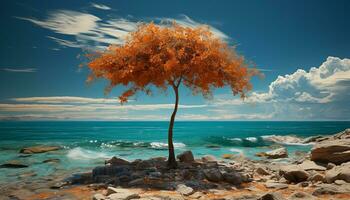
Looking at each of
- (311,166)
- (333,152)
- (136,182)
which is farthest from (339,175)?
(136,182)

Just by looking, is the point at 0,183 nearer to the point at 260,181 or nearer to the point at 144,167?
the point at 144,167

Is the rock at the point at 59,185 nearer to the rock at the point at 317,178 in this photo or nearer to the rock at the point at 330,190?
the rock at the point at 330,190

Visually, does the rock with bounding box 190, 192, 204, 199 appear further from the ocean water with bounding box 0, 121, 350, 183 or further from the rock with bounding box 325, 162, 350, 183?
the ocean water with bounding box 0, 121, 350, 183

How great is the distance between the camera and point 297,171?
14.7 meters

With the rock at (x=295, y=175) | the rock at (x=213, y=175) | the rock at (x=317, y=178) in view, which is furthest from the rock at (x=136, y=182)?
the rock at (x=317, y=178)

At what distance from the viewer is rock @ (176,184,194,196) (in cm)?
1259

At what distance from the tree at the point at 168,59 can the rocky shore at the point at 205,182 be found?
4.99 m

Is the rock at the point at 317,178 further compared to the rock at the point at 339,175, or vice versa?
the rock at the point at 317,178

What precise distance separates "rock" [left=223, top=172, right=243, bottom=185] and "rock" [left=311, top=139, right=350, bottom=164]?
5.48 m

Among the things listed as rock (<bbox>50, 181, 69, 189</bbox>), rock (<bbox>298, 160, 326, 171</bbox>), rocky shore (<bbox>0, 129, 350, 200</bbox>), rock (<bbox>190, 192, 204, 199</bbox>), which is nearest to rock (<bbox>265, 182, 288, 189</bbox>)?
rocky shore (<bbox>0, 129, 350, 200</bbox>)

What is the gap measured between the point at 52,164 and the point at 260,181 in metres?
15.9

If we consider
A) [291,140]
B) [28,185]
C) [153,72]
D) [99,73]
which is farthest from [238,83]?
[291,140]

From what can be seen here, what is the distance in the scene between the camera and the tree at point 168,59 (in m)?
17.1

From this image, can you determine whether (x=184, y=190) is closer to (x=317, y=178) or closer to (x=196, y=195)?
(x=196, y=195)
